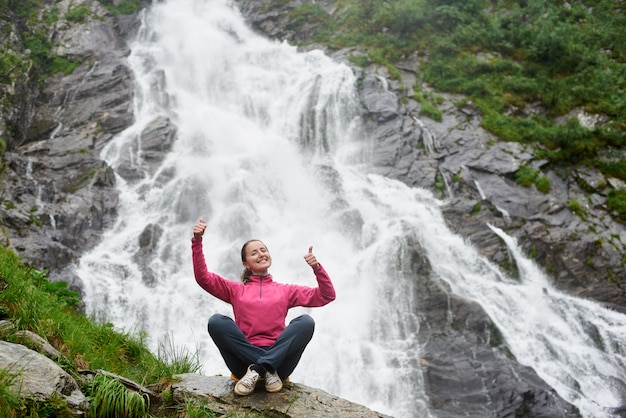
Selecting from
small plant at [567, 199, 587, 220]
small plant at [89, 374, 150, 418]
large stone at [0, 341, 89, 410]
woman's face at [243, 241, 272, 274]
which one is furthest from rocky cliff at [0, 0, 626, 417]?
large stone at [0, 341, 89, 410]

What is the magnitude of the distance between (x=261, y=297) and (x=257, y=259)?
1.06 feet

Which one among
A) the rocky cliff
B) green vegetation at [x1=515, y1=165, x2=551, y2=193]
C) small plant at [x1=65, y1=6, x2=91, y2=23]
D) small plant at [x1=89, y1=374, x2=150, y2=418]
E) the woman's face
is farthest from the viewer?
small plant at [x1=65, y1=6, x2=91, y2=23]

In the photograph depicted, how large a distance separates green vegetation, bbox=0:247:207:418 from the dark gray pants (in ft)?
1.95

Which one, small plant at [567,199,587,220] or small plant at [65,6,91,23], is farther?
small plant at [65,6,91,23]

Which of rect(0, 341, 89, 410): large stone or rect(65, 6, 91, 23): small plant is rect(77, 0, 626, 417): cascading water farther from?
rect(65, 6, 91, 23): small plant

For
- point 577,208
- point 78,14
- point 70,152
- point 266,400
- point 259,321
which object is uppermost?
point 78,14

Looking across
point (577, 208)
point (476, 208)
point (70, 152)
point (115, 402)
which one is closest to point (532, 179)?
point (577, 208)

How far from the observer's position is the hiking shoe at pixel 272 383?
11.1 feet

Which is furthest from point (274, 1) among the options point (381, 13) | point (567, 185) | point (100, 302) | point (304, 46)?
point (100, 302)

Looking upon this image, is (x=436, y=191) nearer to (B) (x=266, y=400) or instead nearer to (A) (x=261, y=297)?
(A) (x=261, y=297)

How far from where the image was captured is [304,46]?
84.1 feet

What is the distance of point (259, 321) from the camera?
12.1ft

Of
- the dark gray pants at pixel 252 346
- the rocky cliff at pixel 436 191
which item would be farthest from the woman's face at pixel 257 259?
the rocky cliff at pixel 436 191

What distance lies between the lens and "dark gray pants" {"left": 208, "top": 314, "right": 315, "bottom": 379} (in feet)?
11.4
